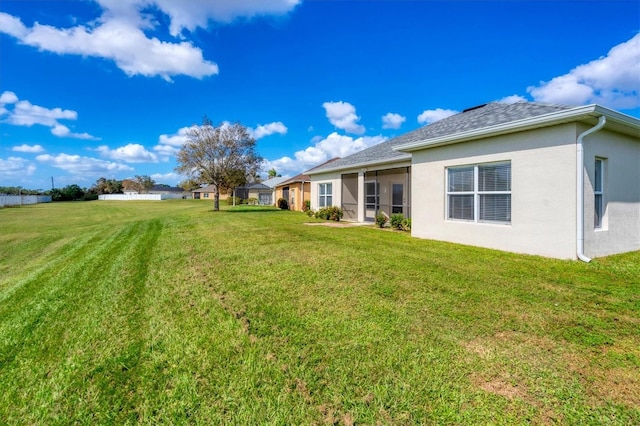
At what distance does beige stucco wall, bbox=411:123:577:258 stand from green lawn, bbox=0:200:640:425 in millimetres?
885

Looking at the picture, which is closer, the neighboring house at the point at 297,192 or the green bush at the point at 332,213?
the green bush at the point at 332,213

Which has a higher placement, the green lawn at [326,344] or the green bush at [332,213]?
the green bush at [332,213]

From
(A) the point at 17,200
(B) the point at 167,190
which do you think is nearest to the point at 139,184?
(B) the point at 167,190

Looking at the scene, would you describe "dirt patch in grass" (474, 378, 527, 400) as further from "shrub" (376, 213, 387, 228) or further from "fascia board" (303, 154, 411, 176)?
"shrub" (376, 213, 387, 228)

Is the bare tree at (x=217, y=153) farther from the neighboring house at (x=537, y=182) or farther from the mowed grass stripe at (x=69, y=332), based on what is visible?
the mowed grass stripe at (x=69, y=332)

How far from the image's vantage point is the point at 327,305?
4.02 m

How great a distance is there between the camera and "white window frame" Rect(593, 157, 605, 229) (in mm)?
6988

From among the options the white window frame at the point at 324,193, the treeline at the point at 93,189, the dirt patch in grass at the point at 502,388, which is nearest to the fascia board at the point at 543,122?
the dirt patch in grass at the point at 502,388

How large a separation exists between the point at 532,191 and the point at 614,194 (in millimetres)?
2410

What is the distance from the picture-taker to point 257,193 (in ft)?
162

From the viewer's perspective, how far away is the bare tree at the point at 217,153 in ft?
80.1

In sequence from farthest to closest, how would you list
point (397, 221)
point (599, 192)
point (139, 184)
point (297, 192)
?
point (139, 184), point (297, 192), point (397, 221), point (599, 192)

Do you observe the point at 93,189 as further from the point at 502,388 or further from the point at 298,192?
the point at 502,388

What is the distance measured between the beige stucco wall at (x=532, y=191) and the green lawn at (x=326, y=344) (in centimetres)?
89
